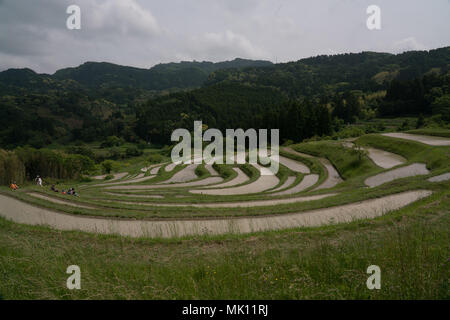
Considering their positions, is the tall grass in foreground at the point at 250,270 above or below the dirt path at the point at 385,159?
below

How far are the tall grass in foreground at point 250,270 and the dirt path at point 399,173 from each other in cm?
1448

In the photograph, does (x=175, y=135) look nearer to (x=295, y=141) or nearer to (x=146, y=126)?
(x=146, y=126)

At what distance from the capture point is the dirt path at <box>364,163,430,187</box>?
20087 mm

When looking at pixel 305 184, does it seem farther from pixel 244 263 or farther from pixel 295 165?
pixel 244 263

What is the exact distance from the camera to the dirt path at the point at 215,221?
33.0ft

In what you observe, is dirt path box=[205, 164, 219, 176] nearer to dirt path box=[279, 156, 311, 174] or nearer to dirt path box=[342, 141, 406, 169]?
dirt path box=[279, 156, 311, 174]

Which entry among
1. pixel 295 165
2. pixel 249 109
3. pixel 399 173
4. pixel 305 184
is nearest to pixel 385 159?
pixel 399 173

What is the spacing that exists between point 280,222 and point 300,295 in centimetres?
743

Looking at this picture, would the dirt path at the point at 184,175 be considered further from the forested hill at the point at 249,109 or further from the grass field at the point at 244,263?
the forested hill at the point at 249,109

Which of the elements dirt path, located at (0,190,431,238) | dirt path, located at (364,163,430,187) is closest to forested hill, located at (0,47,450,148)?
dirt path, located at (364,163,430,187)

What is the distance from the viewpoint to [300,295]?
3.60 meters

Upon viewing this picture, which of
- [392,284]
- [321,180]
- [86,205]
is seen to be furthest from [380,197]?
[86,205]

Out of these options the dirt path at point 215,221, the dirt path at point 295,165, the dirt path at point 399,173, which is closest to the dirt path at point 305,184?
the dirt path at point 295,165

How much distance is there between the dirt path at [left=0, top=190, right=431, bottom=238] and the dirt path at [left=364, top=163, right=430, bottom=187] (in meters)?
7.06
